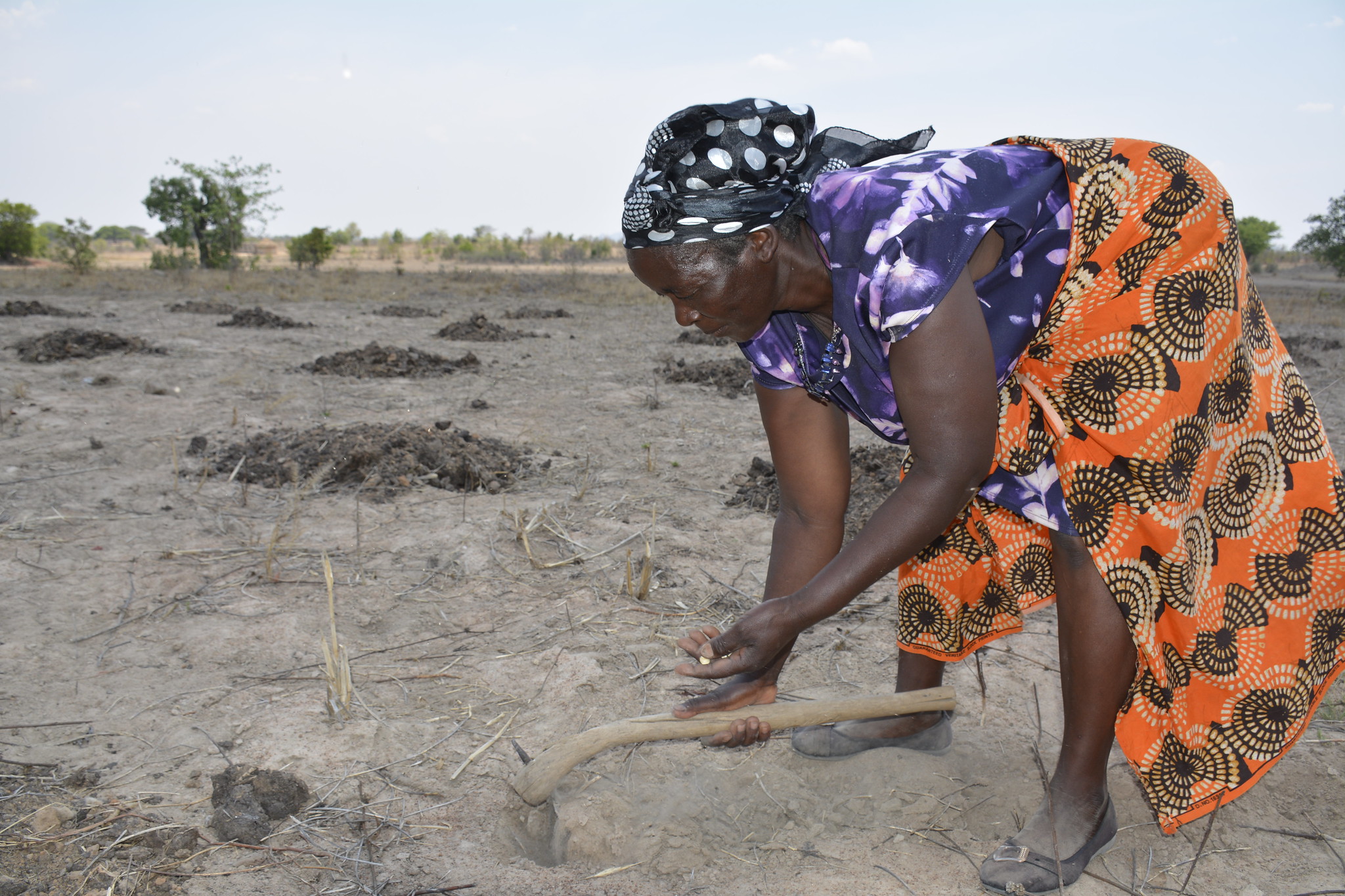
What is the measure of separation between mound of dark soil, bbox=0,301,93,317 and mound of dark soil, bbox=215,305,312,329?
1.85m

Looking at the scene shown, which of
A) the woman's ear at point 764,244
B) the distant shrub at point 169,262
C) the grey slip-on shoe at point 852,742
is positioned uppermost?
the distant shrub at point 169,262

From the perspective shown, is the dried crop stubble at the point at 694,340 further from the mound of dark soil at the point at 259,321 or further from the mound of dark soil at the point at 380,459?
the mound of dark soil at the point at 380,459

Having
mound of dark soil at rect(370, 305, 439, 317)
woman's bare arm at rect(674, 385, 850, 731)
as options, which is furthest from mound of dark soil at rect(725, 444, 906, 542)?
mound of dark soil at rect(370, 305, 439, 317)

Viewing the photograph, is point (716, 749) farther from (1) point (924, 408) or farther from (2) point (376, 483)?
(2) point (376, 483)

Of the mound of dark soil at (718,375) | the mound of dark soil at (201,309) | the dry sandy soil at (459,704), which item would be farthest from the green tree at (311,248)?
the dry sandy soil at (459,704)

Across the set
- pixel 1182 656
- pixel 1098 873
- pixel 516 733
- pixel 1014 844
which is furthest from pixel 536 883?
pixel 1182 656

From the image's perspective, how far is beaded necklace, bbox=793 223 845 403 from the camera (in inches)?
57.4

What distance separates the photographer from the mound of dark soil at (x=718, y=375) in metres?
6.48

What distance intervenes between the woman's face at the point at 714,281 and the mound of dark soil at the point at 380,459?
102 inches

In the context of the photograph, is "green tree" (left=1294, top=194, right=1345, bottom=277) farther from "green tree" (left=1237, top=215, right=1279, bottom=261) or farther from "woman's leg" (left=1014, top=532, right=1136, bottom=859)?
"woman's leg" (left=1014, top=532, right=1136, bottom=859)

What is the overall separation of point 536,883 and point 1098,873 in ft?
3.61

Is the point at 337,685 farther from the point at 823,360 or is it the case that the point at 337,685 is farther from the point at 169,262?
the point at 169,262

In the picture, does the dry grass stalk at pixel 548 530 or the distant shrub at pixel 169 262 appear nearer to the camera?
the dry grass stalk at pixel 548 530

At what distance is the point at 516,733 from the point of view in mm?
2104
